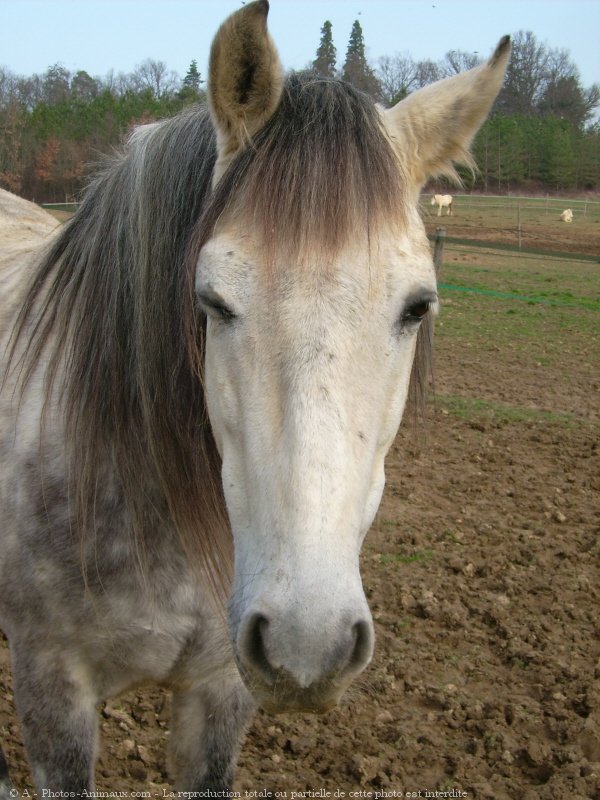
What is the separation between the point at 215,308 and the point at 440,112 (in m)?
0.81

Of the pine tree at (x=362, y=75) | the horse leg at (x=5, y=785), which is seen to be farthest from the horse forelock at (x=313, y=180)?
the horse leg at (x=5, y=785)

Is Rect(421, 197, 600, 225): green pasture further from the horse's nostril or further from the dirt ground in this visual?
the horse's nostril

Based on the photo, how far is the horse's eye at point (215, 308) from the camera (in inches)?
59.4

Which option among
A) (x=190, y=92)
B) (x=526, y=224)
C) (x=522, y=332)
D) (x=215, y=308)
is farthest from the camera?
(x=526, y=224)

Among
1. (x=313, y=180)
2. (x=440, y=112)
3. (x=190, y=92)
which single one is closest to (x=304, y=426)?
(x=313, y=180)

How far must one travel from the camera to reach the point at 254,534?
4.67 feet

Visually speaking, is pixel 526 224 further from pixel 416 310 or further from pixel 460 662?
pixel 416 310

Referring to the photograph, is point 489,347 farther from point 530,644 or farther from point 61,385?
point 61,385

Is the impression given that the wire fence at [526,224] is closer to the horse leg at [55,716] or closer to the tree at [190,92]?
the tree at [190,92]

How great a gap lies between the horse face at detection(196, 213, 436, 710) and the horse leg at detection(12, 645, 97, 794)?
2.92ft

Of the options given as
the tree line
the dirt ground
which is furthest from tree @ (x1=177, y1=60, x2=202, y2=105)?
the tree line

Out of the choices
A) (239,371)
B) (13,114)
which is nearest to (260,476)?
(239,371)

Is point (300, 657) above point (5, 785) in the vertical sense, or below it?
above

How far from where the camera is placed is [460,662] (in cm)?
346
